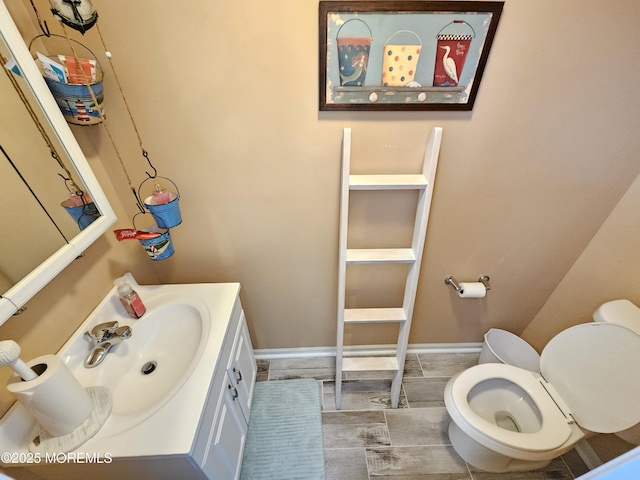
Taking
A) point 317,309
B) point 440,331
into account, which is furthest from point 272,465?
point 440,331

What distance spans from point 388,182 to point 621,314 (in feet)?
3.66

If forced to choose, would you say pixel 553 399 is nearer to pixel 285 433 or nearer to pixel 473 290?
pixel 473 290

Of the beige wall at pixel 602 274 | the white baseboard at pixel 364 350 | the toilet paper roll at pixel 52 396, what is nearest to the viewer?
the toilet paper roll at pixel 52 396

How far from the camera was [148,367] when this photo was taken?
3.29 feet

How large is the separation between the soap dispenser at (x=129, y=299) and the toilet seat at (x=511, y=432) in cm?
139

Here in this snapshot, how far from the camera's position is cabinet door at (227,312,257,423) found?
119 centimetres

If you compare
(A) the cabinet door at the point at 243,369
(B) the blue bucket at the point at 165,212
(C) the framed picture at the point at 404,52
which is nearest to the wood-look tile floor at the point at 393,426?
(A) the cabinet door at the point at 243,369

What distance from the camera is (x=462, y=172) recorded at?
3.77 ft

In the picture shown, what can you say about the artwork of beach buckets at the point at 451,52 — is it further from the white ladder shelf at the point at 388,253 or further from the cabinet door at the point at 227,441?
the cabinet door at the point at 227,441

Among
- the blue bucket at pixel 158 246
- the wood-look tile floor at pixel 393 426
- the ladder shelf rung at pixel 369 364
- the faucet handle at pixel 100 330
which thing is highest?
the blue bucket at pixel 158 246

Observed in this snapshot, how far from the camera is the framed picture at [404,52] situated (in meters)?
0.85

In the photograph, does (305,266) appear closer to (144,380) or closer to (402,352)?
(402,352)

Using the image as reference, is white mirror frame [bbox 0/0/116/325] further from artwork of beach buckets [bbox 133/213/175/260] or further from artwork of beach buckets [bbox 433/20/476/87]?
artwork of beach buckets [bbox 433/20/476/87]

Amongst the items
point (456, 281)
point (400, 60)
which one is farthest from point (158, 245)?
point (456, 281)
